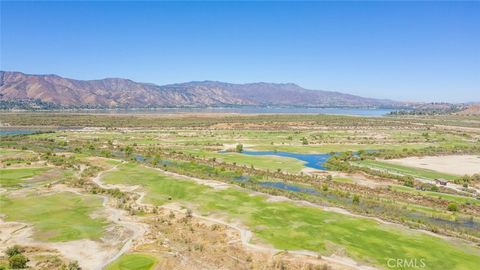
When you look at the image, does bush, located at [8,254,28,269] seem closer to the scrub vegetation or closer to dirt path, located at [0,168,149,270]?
the scrub vegetation

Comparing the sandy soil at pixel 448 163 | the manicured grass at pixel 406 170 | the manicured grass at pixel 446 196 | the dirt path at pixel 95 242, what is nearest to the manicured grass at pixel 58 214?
the dirt path at pixel 95 242

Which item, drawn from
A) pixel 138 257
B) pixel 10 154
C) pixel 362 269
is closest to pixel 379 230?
pixel 362 269

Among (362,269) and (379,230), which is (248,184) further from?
(362,269)

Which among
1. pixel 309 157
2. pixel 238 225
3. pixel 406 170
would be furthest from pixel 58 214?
pixel 406 170

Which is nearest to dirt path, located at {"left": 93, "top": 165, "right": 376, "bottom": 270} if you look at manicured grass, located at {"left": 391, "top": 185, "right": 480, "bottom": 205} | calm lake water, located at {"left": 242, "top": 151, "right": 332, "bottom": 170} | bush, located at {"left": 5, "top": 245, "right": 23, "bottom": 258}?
bush, located at {"left": 5, "top": 245, "right": 23, "bottom": 258}

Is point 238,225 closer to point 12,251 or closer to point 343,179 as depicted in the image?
point 12,251

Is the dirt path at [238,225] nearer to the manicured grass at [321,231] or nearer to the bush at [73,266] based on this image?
the manicured grass at [321,231]
